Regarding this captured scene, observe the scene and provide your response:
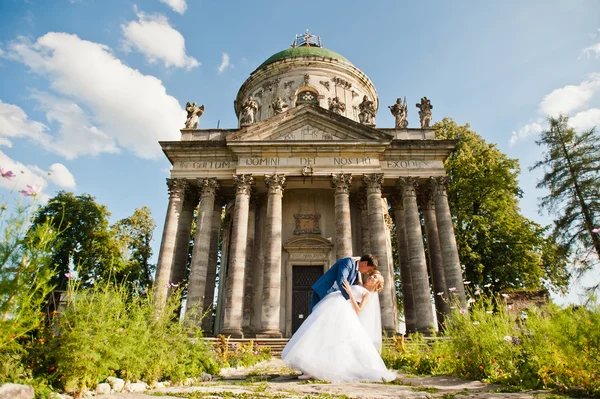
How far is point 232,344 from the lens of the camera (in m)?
13.9

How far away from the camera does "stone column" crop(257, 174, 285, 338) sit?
50.2 ft

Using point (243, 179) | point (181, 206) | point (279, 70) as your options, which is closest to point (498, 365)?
point (243, 179)

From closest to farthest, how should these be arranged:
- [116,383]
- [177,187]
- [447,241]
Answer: [116,383] < [447,241] < [177,187]

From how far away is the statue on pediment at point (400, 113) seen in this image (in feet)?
66.2

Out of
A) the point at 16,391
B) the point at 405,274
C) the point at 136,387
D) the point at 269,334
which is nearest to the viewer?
the point at 16,391

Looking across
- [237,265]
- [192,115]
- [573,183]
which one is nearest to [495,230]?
[573,183]

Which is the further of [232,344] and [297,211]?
[297,211]

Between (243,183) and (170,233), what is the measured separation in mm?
4106

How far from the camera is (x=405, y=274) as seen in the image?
62.3 ft

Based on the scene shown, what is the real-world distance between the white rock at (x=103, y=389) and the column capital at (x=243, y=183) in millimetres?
13252

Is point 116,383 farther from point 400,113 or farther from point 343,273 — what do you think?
point 400,113

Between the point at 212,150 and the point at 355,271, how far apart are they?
13.9 m

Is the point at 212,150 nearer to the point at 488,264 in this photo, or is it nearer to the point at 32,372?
the point at 32,372

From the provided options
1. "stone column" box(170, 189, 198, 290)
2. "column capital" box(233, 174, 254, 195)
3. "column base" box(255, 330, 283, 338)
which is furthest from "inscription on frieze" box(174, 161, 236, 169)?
"column base" box(255, 330, 283, 338)
